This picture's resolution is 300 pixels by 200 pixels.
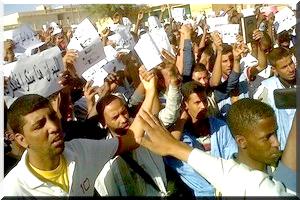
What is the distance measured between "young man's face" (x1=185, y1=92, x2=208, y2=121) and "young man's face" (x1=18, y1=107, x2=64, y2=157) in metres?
0.94

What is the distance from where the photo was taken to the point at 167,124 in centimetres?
329

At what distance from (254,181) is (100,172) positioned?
952 millimetres

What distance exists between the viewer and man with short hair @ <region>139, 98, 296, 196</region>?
2383mm

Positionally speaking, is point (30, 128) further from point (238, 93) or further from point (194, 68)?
point (238, 93)

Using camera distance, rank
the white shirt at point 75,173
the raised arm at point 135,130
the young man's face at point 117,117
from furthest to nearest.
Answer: the young man's face at point 117,117
the raised arm at point 135,130
the white shirt at point 75,173

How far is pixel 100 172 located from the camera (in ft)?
10.2

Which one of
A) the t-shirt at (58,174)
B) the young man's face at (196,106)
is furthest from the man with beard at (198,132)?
the t-shirt at (58,174)

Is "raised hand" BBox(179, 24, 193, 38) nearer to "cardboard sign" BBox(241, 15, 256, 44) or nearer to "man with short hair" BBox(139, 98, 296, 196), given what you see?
"cardboard sign" BBox(241, 15, 256, 44)

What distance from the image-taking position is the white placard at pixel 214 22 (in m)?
3.98

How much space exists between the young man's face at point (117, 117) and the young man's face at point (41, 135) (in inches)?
17.1

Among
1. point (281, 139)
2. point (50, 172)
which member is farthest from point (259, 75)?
point (50, 172)

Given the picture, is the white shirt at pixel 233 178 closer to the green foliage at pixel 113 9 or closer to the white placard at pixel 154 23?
the green foliage at pixel 113 9

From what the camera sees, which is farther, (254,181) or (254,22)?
(254,22)

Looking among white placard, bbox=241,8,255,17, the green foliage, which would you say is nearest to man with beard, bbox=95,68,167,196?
the green foliage
